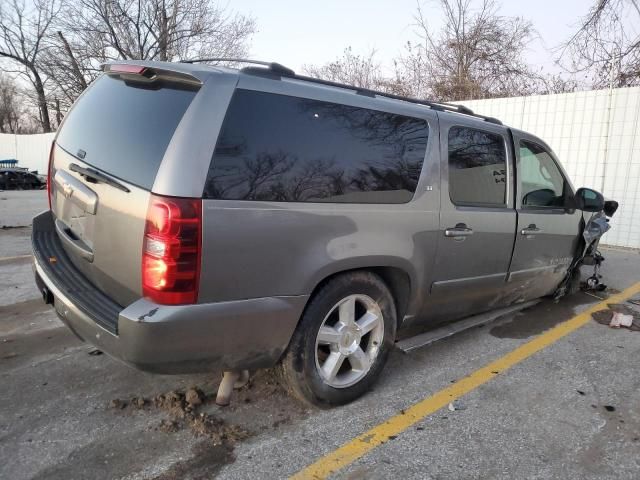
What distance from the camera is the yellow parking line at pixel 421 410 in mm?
2340

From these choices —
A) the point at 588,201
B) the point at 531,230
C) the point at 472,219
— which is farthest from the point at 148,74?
the point at 588,201

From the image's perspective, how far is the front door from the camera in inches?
155

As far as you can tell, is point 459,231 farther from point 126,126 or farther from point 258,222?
point 126,126

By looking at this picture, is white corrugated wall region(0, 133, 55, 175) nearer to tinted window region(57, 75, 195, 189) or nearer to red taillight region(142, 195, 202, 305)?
tinted window region(57, 75, 195, 189)

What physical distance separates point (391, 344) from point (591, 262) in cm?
A: 342

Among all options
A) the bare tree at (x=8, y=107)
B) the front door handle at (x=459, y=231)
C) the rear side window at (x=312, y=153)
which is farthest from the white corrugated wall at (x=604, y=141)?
the bare tree at (x=8, y=107)

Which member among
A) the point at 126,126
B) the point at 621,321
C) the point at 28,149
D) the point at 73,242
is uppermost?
the point at 28,149

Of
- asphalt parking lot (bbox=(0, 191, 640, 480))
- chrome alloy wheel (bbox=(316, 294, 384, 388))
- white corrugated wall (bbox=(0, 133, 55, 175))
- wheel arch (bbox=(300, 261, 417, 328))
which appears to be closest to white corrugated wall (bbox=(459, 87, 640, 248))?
asphalt parking lot (bbox=(0, 191, 640, 480))

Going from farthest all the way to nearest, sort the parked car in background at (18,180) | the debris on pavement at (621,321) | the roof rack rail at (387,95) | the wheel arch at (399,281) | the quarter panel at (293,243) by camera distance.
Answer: the parked car in background at (18,180), the debris on pavement at (621,321), the wheel arch at (399,281), the roof rack rail at (387,95), the quarter panel at (293,243)

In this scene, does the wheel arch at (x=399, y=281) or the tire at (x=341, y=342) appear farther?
the wheel arch at (x=399, y=281)

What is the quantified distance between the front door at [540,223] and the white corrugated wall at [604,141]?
207 inches

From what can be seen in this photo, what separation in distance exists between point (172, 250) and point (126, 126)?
0.86 metres

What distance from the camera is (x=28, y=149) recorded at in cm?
3641

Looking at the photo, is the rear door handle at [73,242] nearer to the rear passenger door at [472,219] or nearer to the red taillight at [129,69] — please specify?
the red taillight at [129,69]
